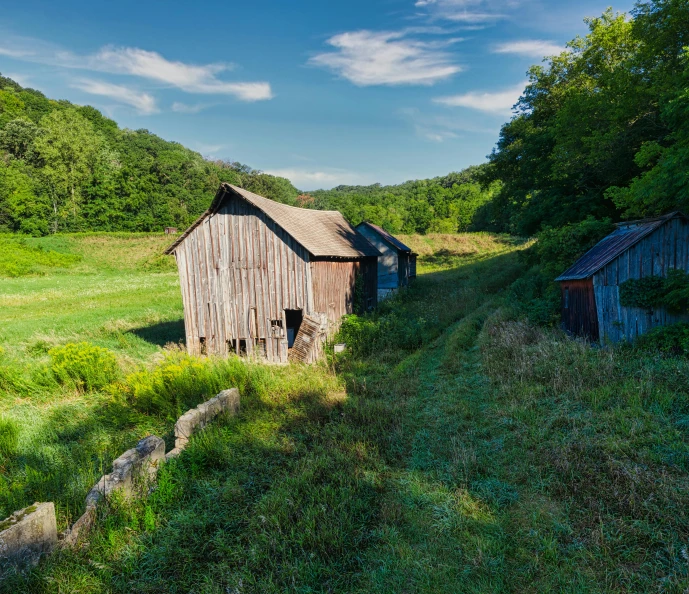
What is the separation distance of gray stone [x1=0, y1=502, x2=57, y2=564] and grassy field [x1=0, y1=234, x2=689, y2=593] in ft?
0.71

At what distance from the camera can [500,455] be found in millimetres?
6012

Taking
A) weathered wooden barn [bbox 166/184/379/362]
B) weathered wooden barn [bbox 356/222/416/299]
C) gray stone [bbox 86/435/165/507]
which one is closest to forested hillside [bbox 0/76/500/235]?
weathered wooden barn [bbox 356/222/416/299]

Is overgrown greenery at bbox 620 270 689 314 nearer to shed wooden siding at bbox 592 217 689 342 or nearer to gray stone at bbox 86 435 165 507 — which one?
shed wooden siding at bbox 592 217 689 342

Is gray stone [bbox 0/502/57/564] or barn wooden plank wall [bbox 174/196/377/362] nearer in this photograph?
gray stone [bbox 0/502/57/564]

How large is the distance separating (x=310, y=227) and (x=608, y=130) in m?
12.8

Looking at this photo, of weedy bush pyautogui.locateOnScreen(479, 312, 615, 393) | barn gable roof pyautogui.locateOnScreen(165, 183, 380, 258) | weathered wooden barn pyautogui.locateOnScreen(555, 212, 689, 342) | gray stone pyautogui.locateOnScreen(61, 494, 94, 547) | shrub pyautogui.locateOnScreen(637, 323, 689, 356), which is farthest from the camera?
barn gable roof pyautogui.locateOnScreen(165, 183, 380, 258)

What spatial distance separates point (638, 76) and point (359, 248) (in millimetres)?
12694

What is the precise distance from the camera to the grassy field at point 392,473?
13.0ft

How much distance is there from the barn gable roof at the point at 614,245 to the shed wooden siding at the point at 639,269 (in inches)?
5.8

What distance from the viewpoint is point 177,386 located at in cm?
932

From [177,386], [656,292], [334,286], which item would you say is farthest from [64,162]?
[656,292]

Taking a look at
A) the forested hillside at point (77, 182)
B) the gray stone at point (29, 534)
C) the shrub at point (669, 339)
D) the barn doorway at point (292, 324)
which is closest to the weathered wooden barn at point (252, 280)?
the barn doorway at point (292, 324)

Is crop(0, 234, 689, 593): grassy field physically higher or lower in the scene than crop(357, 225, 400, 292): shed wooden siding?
lower

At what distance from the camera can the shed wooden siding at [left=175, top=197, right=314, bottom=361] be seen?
1391 centimetres
